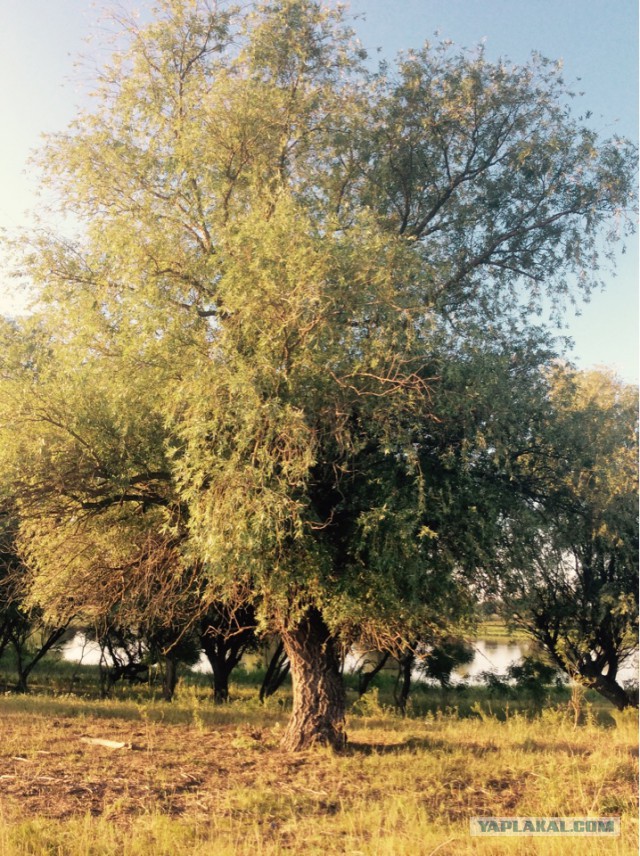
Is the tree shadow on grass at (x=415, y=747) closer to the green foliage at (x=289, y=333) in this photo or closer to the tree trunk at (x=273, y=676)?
the green foliage at (x=289, y=333)

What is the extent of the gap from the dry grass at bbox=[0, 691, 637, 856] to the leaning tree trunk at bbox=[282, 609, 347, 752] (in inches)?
20.6

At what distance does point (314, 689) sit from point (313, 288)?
8.11m

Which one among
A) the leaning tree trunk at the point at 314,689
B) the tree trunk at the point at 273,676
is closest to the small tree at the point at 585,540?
the leaning tree trunk at the point at 314,689

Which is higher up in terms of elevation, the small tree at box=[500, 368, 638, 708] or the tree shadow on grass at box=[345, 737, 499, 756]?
the small tree at box=[500, 368, 638, 708]

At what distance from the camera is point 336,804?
11.0m

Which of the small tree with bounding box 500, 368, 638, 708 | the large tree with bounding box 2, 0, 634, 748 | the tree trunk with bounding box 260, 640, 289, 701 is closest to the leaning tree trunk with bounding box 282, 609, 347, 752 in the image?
the large tree with bounding box 2, 0, 634, 748

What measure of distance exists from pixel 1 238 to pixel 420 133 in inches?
357

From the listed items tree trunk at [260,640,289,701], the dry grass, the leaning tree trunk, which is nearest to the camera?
the dry grass

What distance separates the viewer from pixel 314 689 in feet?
50.5

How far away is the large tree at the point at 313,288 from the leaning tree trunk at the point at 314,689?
0.14 ft

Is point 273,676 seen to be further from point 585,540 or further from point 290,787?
point 290,787

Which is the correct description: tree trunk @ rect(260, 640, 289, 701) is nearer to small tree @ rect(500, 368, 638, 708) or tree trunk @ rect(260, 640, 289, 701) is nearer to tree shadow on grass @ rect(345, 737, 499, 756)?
small tree @ rect(500, 368, 638, 708)

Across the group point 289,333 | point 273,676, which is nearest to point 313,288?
point 289,333

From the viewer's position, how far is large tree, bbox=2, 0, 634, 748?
12.0 m
